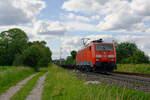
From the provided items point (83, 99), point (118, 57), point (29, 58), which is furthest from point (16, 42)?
point (83, 99)

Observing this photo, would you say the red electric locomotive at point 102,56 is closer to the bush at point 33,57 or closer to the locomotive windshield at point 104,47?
the locomotive windshield at point 104,47

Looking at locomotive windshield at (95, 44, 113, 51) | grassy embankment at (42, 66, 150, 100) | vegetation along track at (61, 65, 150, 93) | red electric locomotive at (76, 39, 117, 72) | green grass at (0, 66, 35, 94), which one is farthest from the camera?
locomotive windshield at (95, 44, 113, 51)

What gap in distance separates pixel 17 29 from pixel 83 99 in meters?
68.0

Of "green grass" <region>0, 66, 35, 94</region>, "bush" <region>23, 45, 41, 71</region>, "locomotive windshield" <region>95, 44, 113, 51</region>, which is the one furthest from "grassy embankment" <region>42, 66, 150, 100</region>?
"bush" <region>23, 45, 41, 71</region>

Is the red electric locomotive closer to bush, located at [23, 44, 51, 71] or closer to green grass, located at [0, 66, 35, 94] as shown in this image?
green grass, located at [0, 66, 35, 94]

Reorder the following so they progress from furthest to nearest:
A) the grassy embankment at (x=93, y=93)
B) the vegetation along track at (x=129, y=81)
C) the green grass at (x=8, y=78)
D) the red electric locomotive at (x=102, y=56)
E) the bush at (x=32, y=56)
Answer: the bush at (x=32, y=56), the red electric locomotive at (x=102, y=56), the green grass at (x=8, y=78), the vegetation along track at (x=129, y=81), the grassy embankment at (x=93, y=93)

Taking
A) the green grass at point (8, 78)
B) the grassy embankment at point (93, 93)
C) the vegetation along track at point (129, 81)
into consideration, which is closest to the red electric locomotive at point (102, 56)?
the vegetation along track at point (129, 81)

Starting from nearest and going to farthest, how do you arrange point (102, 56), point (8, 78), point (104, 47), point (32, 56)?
point (8, 78) < point (102, 56) < point (104, 47) < point (32, 56)

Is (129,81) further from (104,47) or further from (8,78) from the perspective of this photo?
(8,78)

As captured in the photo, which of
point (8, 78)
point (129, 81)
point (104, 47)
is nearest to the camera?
point (129, 81)

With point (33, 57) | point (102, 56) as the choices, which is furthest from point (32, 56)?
point (102, 56)

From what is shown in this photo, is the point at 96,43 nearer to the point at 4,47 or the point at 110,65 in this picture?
the point at 110,65

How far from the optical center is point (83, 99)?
777 cm

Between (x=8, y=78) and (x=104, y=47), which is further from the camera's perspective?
(x=104, y=47)
